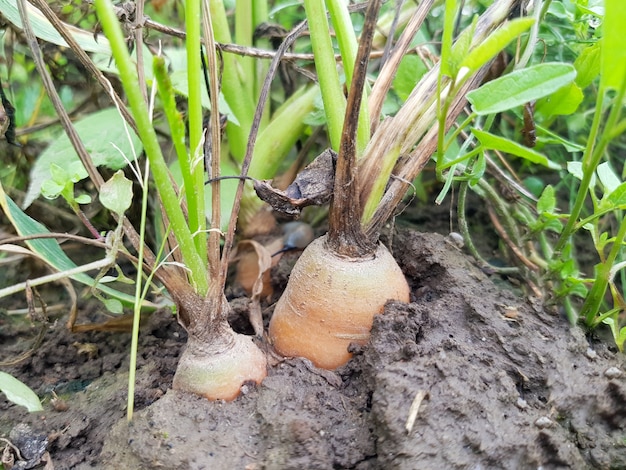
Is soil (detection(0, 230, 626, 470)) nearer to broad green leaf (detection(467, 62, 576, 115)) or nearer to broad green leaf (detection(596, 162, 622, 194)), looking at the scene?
broad green leaf (detection(596, 162, 622, 194))

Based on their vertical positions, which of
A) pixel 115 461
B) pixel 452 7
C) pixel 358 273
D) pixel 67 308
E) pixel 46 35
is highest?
pixel 452 7

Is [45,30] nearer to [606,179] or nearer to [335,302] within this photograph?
[335,302]

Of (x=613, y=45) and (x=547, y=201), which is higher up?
(x=613, y=45)

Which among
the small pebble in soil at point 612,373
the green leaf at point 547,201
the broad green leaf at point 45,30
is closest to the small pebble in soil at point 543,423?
the small pebble in soil at point 612,373

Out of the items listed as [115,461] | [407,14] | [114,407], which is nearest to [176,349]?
[114,407]

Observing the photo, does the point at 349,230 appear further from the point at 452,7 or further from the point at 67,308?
the point at 67,308

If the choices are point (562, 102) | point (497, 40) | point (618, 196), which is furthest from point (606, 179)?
point (497, 40)
